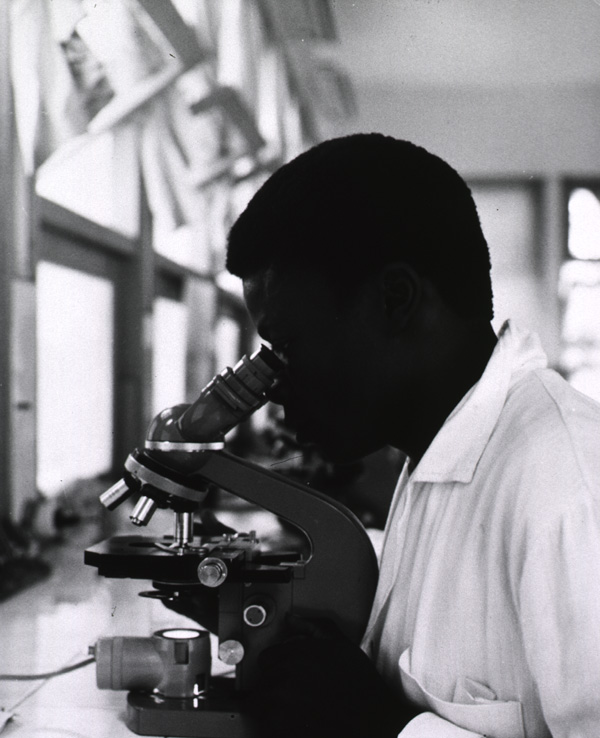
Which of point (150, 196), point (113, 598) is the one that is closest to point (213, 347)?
point (150, 196)

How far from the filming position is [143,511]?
1.11m

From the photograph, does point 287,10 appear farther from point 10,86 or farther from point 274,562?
point 274,562

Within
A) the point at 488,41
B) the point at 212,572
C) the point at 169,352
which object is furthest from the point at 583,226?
the point at 212,572

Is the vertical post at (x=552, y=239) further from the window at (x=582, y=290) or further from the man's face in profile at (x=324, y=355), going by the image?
the man's face in profile at (x=324, y=355)

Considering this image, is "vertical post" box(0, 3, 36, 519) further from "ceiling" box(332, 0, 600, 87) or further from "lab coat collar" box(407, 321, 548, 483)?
"lab coat collar" box(407, 321, 548, 483)

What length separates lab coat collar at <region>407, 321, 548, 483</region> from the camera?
0.96 m

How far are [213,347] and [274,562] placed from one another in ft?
7.04

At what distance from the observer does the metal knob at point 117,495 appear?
3.69ft

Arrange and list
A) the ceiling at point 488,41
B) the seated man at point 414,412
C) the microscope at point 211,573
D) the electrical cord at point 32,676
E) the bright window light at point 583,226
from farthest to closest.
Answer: the bright window light at point 583,226, the ceiling at point 488,41, the electrical cord at point 32,676, the microscope at point 211,573, the seated man at point 414,412

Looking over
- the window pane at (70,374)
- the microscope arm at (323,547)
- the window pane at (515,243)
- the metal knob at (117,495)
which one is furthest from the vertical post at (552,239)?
the window pane at (70,374)

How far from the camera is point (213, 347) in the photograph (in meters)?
3.29

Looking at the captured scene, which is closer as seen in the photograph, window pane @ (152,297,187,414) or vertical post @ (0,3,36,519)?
vertical post @ (0,3,36,519)

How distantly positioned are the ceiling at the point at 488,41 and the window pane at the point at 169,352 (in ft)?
4.55

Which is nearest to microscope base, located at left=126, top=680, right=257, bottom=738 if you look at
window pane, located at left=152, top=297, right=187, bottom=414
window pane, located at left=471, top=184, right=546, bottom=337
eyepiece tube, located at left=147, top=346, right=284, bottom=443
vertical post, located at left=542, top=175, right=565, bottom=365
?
eyepiece tube, located at left=147, top=346, right=284, bottom=443
